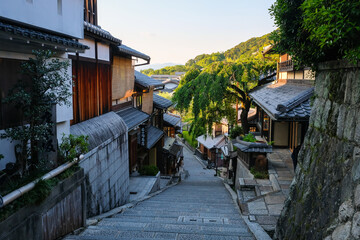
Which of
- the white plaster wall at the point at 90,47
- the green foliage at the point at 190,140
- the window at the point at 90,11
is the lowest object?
the green foliage at the point at 190,140

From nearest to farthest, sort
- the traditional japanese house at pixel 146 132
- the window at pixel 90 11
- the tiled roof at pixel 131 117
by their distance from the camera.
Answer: the window at pixel 90 11 < the tiled roof at pixel 131 117 < the traditional japanese house at pixel 146 132

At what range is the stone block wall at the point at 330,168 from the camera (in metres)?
4.09

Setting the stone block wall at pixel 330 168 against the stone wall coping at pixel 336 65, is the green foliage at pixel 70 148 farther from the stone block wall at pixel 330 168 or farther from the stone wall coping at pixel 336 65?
the stone wall coping at pixel 336 65

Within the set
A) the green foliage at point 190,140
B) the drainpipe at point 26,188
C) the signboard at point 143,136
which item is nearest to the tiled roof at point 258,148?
the signboard at point 143,136

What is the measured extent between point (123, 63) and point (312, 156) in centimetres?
1272

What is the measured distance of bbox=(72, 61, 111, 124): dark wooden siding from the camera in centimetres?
1019

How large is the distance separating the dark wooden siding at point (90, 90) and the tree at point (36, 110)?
3.65 m

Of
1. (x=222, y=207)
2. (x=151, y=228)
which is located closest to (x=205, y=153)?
(x=222, y=207)

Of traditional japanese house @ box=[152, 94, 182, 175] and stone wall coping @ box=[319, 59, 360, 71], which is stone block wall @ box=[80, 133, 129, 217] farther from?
traditional japanese house @ box=[152, 94, 182, 175]

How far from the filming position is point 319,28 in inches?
173

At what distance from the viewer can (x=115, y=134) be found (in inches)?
481

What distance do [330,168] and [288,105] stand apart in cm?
703

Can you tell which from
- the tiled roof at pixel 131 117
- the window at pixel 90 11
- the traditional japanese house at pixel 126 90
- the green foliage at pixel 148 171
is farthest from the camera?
the green foliage at pixel 148 171

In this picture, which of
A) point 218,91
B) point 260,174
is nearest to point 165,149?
point 218,91
